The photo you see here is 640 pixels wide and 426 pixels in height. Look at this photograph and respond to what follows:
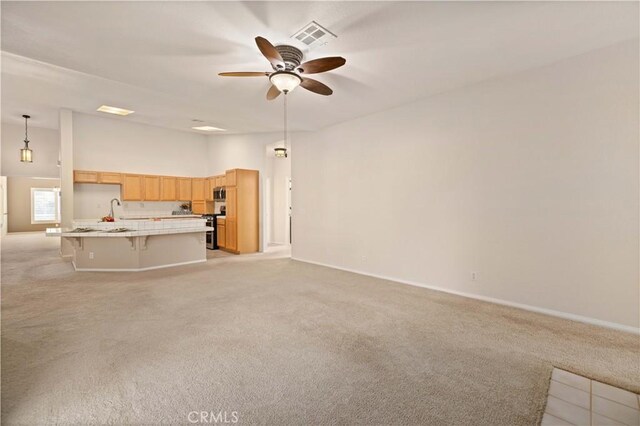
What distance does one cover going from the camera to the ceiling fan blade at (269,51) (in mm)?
2480

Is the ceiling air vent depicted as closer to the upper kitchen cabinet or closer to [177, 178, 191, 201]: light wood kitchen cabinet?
the upper kitchen cabinet

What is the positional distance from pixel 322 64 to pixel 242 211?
5.57 metres

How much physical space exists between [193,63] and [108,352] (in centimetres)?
329

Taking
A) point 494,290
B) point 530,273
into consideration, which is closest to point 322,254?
point 494,290

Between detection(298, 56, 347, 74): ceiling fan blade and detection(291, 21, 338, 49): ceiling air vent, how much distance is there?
288 mm

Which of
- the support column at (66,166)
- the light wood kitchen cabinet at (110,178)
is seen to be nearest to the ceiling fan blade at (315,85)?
the support column at (66,166)

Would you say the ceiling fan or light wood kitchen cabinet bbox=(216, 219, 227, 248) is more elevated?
the ceiling fan

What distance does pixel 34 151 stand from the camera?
894 cm

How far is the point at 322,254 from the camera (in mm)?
6543

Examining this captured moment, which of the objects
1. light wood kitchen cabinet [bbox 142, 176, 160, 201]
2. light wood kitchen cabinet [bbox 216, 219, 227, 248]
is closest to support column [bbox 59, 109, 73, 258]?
light wood kitchen cabinet [bbox 142, 176, 160, 201]

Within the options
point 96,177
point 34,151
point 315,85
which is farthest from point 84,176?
point 315,85

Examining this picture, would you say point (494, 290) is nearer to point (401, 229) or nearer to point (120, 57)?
point (401, 229)

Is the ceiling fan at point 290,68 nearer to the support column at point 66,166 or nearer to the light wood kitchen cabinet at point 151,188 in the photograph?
the support column at point 66,166

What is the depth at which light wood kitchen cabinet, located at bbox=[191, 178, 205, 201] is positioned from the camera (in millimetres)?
8867
